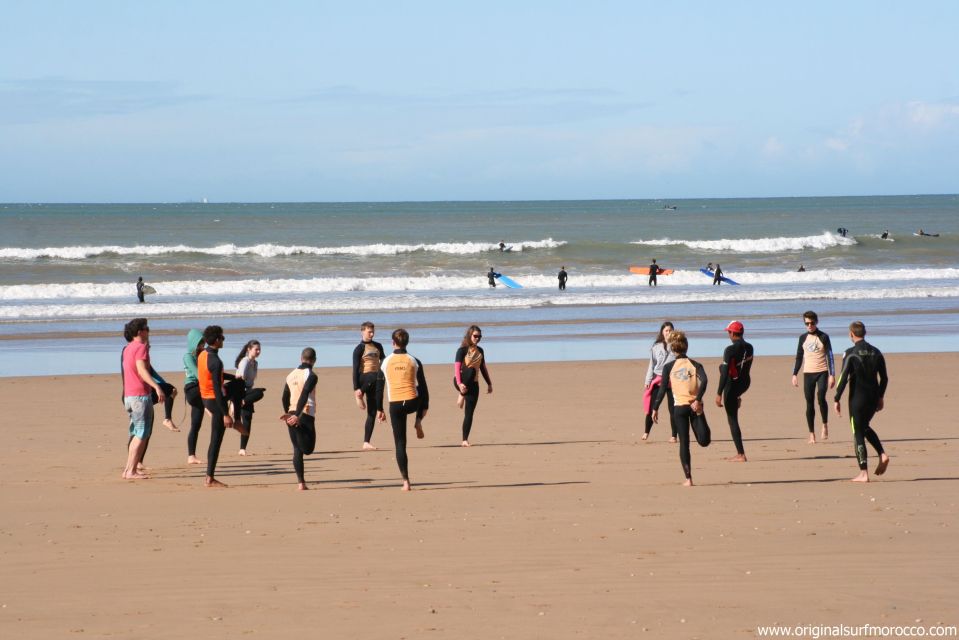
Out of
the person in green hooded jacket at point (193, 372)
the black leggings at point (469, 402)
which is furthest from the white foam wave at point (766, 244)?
the person in green hooded jacket at point (193, 372)

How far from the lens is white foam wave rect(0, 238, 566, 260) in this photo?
63.1m

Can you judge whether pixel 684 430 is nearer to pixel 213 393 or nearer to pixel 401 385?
pixel 401 385

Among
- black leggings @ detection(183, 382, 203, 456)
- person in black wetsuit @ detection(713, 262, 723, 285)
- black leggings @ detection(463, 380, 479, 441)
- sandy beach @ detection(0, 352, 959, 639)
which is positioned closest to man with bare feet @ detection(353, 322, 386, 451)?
sandy beach @ detection(0, 352, 959, 639)

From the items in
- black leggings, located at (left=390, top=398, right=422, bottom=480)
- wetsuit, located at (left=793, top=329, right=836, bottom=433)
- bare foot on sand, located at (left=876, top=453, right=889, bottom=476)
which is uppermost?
wetsuit, located at (left=793, top=329, right=836, bottom=433)

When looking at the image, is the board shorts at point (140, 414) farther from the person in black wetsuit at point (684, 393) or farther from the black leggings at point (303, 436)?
the person in black wetsuit at point (684, 393)

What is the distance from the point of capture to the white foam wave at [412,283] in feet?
142

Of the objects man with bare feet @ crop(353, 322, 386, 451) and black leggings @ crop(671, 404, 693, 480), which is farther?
man with bare feet @ crop(353, 322, 386, 451)

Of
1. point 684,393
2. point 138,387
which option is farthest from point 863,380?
point 138,387

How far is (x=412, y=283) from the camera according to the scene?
1906 inches

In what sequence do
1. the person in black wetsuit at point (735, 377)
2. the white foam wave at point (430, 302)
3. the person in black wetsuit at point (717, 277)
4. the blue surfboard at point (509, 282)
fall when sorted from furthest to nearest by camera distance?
the blue surfboard at point (509, 282) → the person in black wetsuit at point (717, 277) → the white foam wave at point (430, 302) → the person in black wetsuit at point (735, 377)

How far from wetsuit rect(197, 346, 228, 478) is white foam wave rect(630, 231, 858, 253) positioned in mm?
62289

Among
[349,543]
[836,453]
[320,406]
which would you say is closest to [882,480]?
[836,453]

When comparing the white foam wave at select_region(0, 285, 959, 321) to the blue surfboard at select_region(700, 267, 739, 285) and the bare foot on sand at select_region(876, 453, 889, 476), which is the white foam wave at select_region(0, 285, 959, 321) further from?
the bare foot on sand at select_region(876, 453, 889, 476)

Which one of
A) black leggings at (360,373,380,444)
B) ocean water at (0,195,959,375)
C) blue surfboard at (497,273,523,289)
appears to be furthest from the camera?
blue surfboard at (497,273,523,289)
